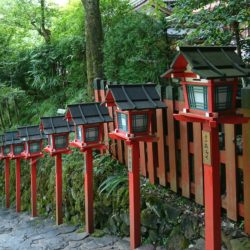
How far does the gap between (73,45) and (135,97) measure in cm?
762

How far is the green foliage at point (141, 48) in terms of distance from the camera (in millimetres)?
7449

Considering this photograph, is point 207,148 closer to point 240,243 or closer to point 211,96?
point 211,96

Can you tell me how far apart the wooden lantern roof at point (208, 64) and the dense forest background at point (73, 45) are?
5.94 ft

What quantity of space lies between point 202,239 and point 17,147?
7076 millimetres

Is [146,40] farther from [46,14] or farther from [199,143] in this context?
[46,14]

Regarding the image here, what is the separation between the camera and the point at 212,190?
3664mm

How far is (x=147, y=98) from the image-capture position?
499 cm

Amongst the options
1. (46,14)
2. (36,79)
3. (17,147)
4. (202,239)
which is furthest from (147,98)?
(46,14)

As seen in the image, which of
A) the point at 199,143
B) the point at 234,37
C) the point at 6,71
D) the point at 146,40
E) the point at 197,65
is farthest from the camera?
the point at 6,71

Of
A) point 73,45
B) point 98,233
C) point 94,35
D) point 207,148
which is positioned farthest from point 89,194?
point 73,45

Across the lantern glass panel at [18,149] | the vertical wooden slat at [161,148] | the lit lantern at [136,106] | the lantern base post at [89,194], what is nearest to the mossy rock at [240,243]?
the lit lantern at [136,106]

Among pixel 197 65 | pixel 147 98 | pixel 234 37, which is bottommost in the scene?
pixel 147 98

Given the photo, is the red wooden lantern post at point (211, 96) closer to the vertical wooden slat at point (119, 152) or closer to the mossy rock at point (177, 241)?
the mossy rock at point (177, 241)

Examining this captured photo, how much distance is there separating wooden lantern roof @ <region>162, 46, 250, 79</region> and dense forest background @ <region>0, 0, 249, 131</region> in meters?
1.81
